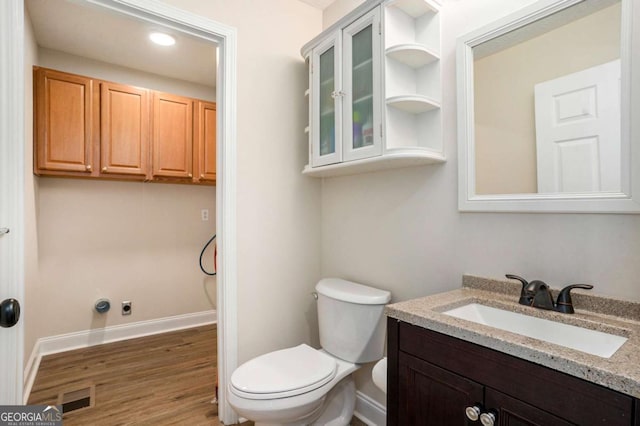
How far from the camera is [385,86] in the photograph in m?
1.52

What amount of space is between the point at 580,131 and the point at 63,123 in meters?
3.22

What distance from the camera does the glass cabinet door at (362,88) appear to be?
155 centimetres

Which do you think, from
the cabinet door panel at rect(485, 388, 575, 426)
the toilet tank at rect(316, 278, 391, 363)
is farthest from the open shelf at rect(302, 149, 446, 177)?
the cabinet door panel at rect(485, 388, 575, 426)

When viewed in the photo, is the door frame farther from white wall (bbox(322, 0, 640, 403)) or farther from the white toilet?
white wall (bbox(322, 0, 640, 403))

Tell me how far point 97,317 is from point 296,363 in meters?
2.34

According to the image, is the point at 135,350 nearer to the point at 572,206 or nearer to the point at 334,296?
the point at 334,296

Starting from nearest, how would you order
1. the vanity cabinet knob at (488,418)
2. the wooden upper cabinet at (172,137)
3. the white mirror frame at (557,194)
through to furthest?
the vanity cabinet knob at (488,418) < the white mirror frame at (557,194) < the wooden upper cabinet at (172,137)

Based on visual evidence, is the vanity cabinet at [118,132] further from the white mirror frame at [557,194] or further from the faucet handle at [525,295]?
the faucet handle at [525,295]

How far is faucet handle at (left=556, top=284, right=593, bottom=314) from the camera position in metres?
1.09

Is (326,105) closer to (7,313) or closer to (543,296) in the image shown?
(543,296)

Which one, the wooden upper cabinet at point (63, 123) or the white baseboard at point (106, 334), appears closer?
the wooden upper cabinet at point (63, 123)

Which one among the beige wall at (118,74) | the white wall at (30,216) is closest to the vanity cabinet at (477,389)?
the white wall at (30,216)

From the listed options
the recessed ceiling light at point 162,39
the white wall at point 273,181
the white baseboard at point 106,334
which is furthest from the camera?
the white baseboard at point 106,334

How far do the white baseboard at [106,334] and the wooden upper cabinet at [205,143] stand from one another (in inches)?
53.9
